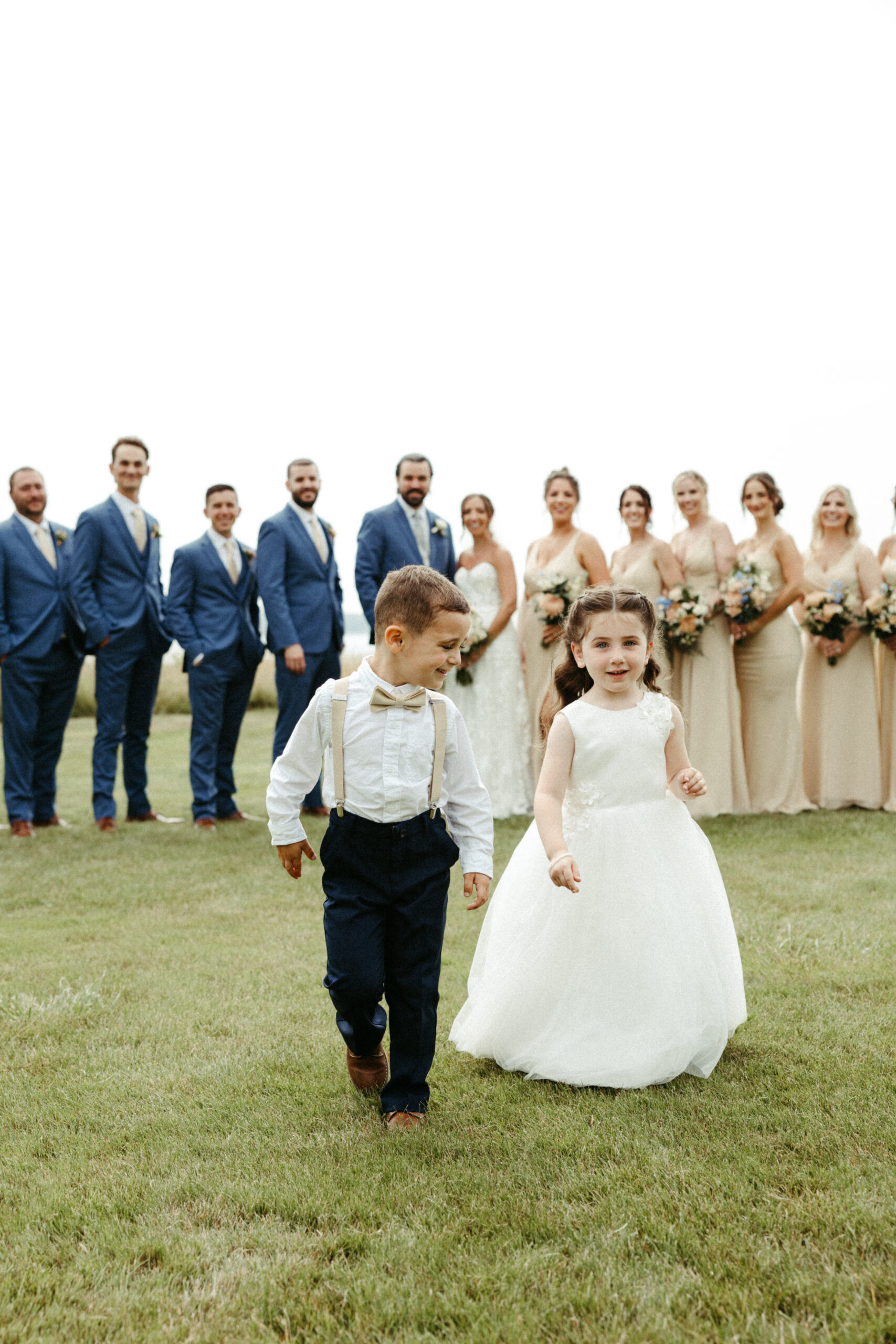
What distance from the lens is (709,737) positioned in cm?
938

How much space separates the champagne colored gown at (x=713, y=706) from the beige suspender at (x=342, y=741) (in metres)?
6.35

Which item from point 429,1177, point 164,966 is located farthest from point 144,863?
point 429,1177

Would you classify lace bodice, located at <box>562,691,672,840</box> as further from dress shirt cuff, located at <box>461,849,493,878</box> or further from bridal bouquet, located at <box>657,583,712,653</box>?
bridal bouquet, located at <box>657,583,712,653</box>

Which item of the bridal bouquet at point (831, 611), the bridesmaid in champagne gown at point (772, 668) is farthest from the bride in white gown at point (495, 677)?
the bridal bouquet at point (831, 611)

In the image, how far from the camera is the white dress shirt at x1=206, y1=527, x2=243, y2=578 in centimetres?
944

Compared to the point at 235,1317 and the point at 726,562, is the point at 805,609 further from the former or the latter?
the point at 235,1317

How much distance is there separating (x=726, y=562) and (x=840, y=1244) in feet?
25.0

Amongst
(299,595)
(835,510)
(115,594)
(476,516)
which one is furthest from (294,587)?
(835,510)

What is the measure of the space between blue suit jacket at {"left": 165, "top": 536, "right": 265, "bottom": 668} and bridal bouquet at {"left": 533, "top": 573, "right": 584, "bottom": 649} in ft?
8.49

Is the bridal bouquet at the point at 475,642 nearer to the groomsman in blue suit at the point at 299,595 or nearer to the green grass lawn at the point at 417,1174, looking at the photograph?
the groomsman in blue suit at the point at 299,595

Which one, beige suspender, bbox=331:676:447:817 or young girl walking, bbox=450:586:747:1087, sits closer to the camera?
beige suspender, bbox=331:676:447:817

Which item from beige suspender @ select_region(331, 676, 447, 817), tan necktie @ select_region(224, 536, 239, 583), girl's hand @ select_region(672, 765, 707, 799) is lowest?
girl's hand @ select_region(672, 765, 707, 799)

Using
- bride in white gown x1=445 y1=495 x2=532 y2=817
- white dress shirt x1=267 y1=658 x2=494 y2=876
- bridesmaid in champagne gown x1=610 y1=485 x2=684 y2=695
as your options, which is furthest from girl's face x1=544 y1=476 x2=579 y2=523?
white dress shirt x1=267 y1=658 x2=494 y2=876

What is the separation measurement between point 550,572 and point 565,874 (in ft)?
21.4
